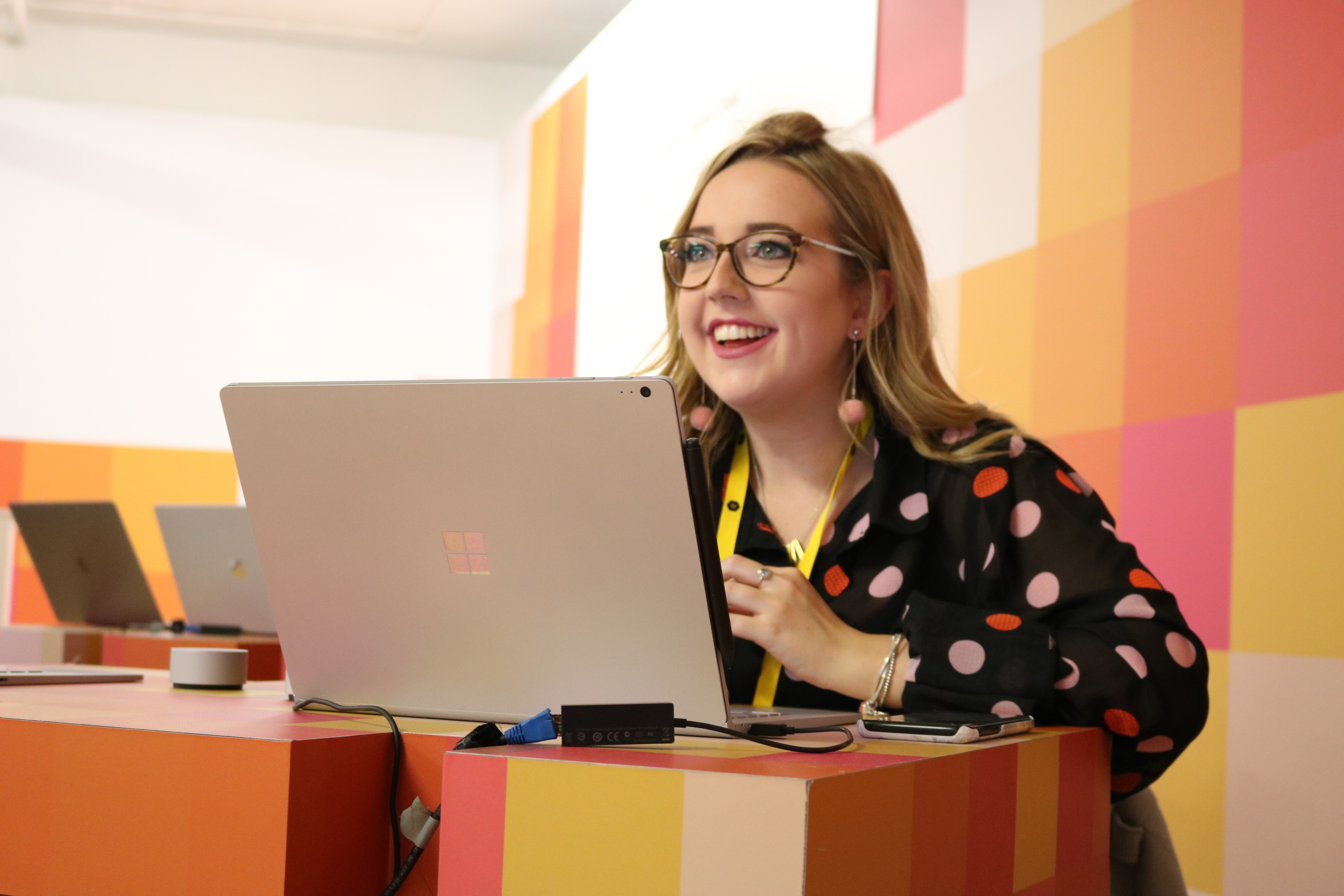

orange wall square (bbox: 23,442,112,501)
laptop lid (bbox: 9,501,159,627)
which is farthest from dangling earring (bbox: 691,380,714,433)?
orange wall square (bbox: 23,442,112,501)

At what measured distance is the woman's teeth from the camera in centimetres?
164

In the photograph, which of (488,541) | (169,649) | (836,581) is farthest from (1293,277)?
(169,649)

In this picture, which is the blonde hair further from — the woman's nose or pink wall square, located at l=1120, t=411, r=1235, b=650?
pink wall square, located at l=1120, t=411, r=1235, b=650

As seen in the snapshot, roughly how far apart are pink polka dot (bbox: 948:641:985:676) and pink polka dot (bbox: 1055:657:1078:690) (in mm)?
78

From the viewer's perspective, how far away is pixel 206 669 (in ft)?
4.40

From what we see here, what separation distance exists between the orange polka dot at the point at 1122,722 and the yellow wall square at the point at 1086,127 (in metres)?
1.37

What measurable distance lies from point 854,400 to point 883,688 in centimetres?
56

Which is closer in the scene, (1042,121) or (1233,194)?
(1233,194)

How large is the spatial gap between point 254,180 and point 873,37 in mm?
3948

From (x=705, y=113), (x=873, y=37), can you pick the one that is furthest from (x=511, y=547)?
(x=705, y=113)

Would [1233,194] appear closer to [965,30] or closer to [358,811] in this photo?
[965,30]

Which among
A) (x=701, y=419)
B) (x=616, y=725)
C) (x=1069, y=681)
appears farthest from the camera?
(x=701, y=419)

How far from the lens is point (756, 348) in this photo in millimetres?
1617

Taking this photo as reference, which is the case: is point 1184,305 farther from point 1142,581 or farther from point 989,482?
point 1142,581
